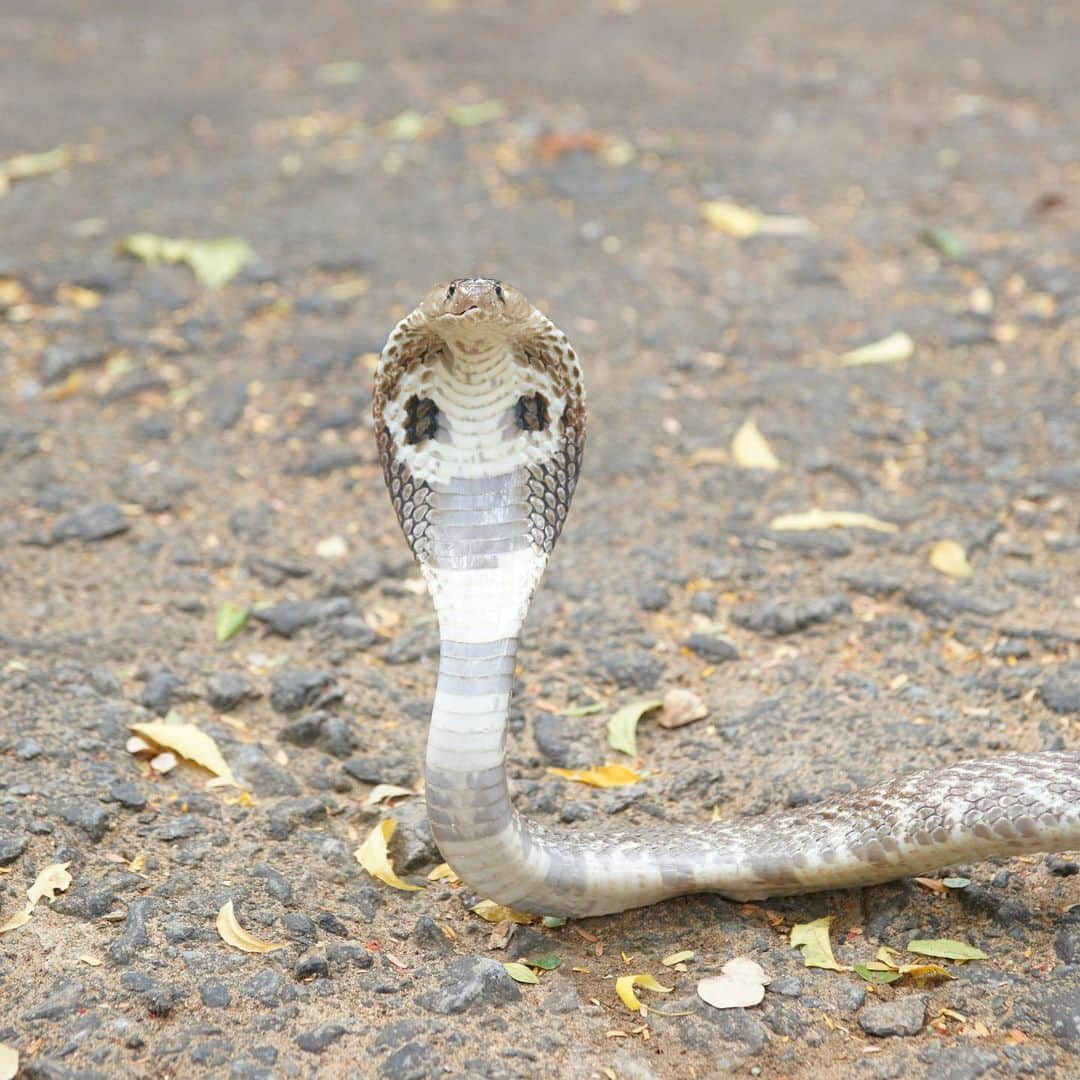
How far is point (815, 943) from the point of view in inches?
119

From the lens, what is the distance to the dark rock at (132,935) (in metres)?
2.86

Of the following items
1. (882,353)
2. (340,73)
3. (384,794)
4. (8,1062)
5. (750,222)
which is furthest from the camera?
(340,73)

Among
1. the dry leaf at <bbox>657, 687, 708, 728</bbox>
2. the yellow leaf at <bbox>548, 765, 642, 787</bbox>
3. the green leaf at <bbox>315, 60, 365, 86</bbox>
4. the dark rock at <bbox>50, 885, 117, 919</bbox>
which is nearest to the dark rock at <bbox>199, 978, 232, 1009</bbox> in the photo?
the dark rock at <bbox>50, 885, 117, 919</bbox>

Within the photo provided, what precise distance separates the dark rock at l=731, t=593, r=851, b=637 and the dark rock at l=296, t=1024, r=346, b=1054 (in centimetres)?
195

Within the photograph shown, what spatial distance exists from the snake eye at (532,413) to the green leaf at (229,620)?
1491mm

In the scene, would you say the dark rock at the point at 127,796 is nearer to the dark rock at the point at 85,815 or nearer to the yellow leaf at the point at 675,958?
the dark rock at the point at 85,815

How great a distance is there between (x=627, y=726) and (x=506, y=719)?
1.00 meters

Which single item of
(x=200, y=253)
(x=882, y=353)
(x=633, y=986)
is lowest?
(x=633, y=986)

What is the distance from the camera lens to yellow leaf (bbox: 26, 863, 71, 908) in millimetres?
3018

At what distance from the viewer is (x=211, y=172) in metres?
7.38

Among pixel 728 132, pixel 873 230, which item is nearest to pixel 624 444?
pixel 873 230

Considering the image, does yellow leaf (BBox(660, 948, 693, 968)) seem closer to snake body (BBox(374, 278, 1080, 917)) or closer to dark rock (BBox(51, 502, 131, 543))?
snake body (BBox(374, 278, 1080, 917))

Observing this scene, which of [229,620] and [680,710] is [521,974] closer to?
[680,710]

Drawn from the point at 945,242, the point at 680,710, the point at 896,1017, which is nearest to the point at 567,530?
the point at 680,710
